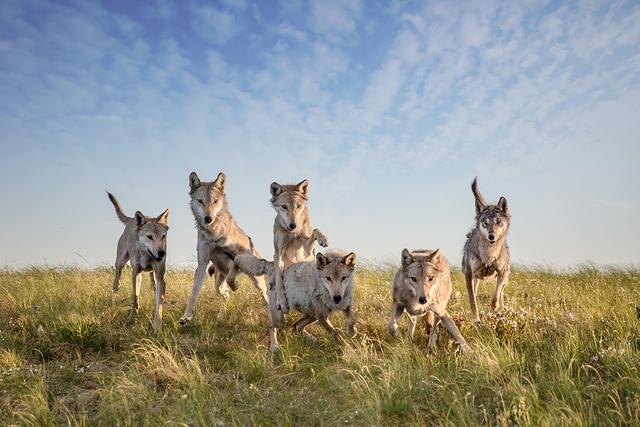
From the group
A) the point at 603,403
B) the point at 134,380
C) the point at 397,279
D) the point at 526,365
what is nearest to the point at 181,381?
the point at 134,380

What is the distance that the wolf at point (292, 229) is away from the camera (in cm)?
880

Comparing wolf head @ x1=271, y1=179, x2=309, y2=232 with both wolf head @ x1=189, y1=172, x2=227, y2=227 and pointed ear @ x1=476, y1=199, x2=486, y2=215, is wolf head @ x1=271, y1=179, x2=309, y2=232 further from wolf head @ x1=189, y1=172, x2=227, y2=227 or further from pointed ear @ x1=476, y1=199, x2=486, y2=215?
pointed ear @ x1=476, y1=199, x2=486, y2=215

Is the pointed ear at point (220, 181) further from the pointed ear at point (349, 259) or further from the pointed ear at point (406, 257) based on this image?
the pointed ear at point (406, 257)

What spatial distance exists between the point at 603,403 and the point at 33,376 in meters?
7.09

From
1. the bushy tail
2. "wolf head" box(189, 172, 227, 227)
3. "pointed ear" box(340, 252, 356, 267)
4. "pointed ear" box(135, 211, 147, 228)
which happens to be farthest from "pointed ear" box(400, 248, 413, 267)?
the bushy tail

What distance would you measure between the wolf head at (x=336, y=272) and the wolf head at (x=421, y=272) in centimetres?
83

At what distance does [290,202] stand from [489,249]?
151 inches

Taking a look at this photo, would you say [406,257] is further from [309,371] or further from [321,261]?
[309,371]

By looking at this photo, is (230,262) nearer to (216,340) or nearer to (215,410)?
(216,340)

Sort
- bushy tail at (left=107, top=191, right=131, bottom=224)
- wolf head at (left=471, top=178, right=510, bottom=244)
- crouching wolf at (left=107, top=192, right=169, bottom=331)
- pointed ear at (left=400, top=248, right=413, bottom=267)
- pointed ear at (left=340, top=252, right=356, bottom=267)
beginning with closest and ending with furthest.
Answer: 1. pointed ear at (left=400, top=248, right=413, bottom=267)
2. pointed ear at (left=340, top=252, right=356, bottom=267)
3. crouching wolf at (left=107, top=192, right=169, bottom=331)
4. wolf head at (left=471, top=178, right=510, bottom=244)
5. bushy tail at (left=107, top=191, right=131, bottom=224)

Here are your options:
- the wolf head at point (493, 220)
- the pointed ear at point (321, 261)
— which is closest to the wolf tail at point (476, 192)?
the wolf head at point (493, 220)

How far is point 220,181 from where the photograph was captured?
31.4ft

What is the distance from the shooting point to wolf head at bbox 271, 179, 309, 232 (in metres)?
8.78

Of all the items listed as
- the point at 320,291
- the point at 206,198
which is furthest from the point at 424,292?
the point at 206,198
